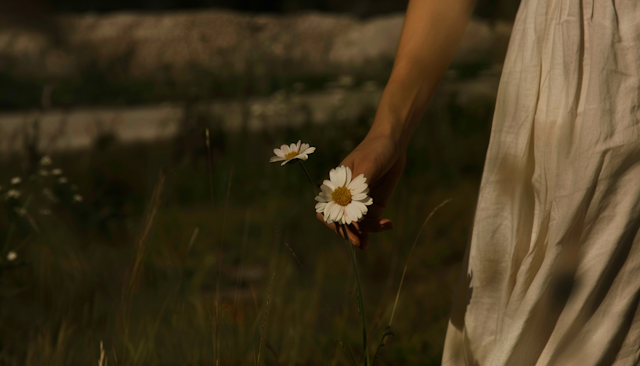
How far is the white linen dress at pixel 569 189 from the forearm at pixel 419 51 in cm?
11

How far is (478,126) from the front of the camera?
369 cm

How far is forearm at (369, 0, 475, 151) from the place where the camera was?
935 millimetres

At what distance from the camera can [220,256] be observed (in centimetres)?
112

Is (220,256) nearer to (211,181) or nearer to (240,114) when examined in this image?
(211,181)

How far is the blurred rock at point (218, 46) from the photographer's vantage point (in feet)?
15.2

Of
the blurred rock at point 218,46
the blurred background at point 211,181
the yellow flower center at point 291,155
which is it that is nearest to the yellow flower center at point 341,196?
the yellow flower center at point 291,155

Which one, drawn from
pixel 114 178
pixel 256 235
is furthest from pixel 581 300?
pixel 114 178

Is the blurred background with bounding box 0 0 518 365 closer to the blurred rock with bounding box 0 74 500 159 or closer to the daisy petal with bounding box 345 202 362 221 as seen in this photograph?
the blurred rock with bounding box 0 74 500 159

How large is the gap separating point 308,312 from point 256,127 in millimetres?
1738

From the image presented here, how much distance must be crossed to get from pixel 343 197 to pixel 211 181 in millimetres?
487

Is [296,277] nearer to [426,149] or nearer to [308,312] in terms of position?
[308,312]

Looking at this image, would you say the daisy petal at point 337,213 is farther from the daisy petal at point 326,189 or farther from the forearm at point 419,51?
the forearm at point 419,51

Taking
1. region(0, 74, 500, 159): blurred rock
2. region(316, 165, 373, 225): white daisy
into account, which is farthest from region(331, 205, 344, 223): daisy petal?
region(0, 74, 500, 159): blurred rock

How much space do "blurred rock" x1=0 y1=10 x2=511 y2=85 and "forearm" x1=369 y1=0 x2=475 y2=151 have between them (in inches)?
140
